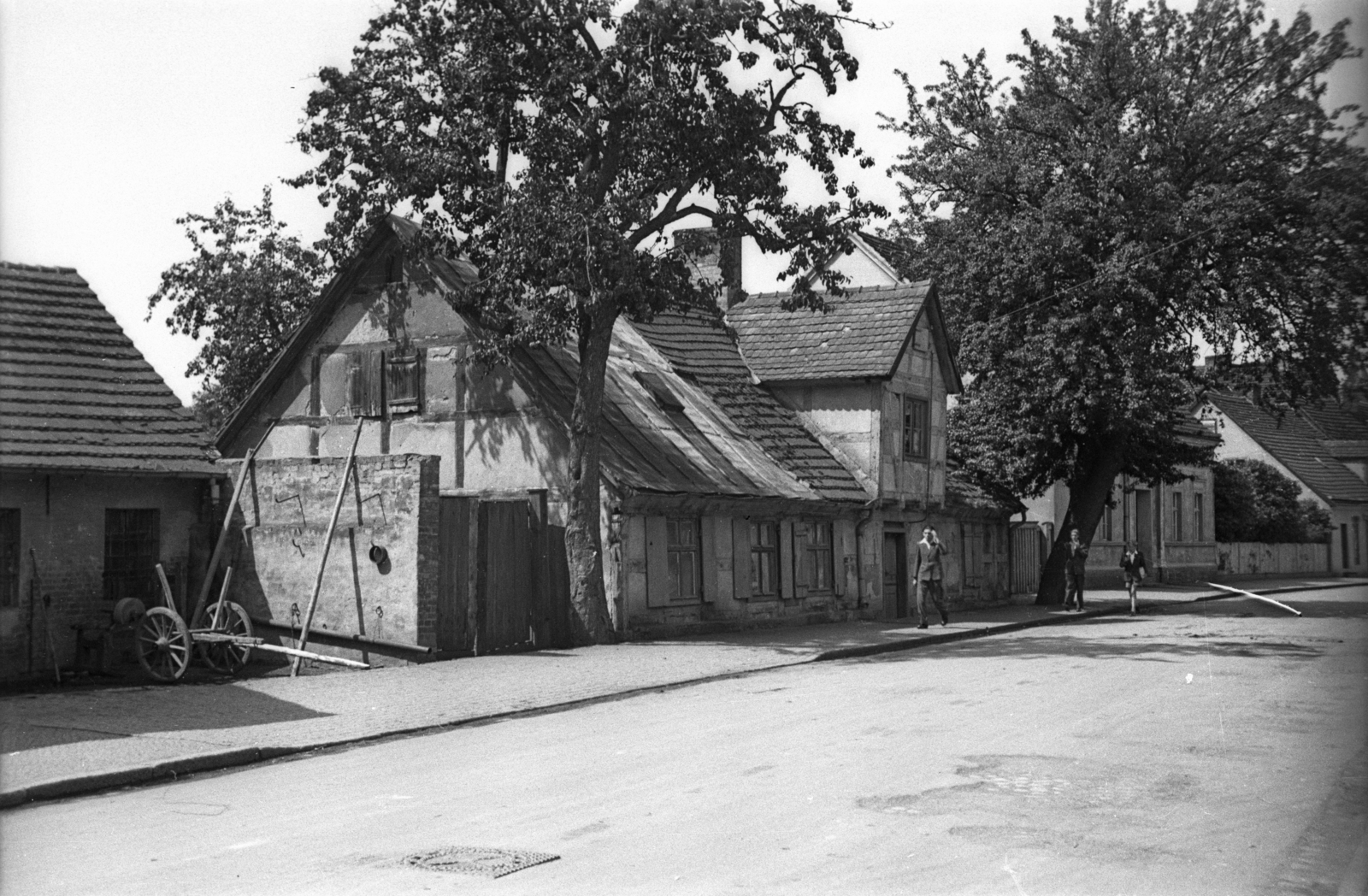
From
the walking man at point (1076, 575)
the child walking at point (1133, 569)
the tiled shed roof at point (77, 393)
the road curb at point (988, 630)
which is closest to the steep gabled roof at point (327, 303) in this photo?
the tiled shed roof at point (77, 393)

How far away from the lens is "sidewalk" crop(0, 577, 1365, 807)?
1114 cm

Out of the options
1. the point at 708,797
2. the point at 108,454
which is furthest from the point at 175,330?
the point at 708,797

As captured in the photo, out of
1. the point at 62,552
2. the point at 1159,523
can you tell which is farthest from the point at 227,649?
the point at 1159,523

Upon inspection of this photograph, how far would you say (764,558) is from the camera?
1064 inches

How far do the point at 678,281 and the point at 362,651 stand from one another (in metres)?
7.02

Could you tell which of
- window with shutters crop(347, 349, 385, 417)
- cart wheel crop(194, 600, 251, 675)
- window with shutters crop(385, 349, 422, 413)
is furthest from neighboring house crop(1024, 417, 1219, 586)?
cart wheel crop(194, 600, 251, 675)

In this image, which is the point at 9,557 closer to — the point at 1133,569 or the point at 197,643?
the point at 197,643

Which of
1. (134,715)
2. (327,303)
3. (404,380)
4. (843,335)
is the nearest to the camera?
(134,715)

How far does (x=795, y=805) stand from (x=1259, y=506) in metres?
51.5

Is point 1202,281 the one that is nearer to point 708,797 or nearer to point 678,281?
point 678,281

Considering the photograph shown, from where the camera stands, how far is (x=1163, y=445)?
36.4m

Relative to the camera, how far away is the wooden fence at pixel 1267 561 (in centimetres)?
5444

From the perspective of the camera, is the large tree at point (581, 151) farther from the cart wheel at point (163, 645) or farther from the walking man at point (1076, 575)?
the walking man at point (1076, 575)

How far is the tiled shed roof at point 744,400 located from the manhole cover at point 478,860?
2088 centimetres
